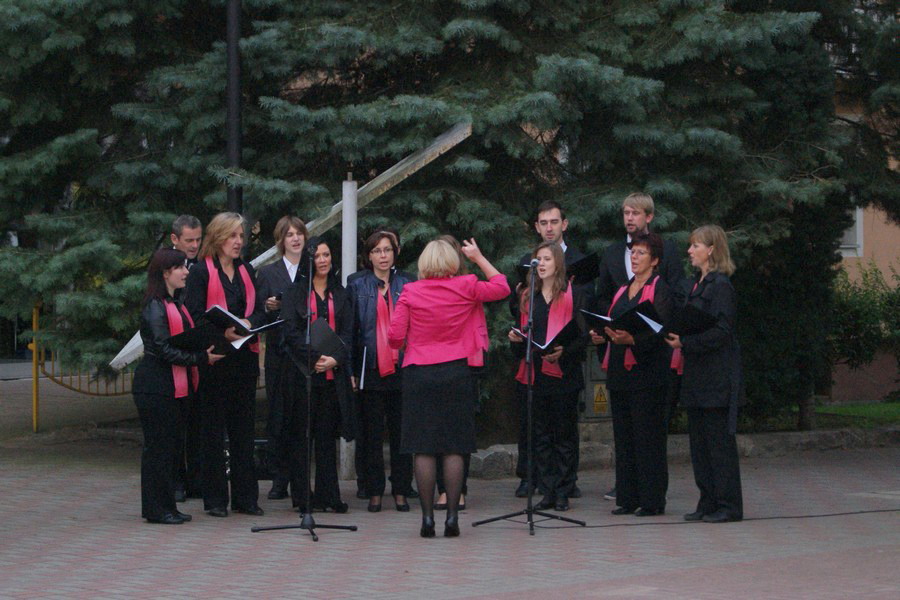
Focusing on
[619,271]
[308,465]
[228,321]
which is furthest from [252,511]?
[619,271]

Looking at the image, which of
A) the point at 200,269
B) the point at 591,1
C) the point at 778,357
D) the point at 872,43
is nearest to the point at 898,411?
the point at 778,357

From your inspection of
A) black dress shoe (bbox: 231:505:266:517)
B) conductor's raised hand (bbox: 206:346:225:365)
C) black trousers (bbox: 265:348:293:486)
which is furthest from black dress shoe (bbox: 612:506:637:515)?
conductor's raised hand (bbox: 206:346:225:365)

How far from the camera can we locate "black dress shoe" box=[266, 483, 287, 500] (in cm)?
1061

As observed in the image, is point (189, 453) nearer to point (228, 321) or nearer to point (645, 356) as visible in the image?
point (228, 321)

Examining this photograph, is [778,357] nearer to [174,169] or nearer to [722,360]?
[722,360]

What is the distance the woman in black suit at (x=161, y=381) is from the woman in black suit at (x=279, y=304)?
1.86ft

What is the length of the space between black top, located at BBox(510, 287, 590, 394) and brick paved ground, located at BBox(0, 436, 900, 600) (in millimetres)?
895

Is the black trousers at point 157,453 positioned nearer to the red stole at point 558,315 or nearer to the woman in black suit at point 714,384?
the red stole at point 558,315

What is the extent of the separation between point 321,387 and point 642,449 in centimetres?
222

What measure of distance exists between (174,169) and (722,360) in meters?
5.20

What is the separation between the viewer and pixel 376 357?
10.1 m

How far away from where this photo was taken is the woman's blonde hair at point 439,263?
349 inches

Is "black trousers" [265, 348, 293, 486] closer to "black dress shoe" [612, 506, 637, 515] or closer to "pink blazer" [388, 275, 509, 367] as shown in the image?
"pink blazer" [388, 275, 509, 367]

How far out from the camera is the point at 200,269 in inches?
382
